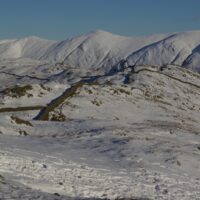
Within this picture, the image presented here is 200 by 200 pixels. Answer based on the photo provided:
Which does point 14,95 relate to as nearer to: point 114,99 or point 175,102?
point 114,99

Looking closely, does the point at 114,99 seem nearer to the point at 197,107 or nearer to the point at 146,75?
the point at 197,107

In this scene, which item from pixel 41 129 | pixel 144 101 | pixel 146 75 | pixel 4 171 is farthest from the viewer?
pixel 146 75

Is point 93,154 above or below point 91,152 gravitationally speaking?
above

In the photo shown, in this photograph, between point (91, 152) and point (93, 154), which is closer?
point (93, 154)

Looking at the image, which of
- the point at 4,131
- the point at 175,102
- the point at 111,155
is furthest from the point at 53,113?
the point at 175,102

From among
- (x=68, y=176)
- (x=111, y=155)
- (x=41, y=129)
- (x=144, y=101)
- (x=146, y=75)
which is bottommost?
(x=146, y=75)

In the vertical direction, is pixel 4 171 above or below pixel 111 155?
above

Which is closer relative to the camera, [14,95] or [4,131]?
[4,131]

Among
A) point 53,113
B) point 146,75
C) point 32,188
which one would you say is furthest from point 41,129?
point 146,75

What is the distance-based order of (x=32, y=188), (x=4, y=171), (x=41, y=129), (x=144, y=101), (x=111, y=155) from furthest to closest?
(x=144, y=101), (x=41, y=129), (x=111, y=155), (x=4, y=171), (x=32, y=188)
